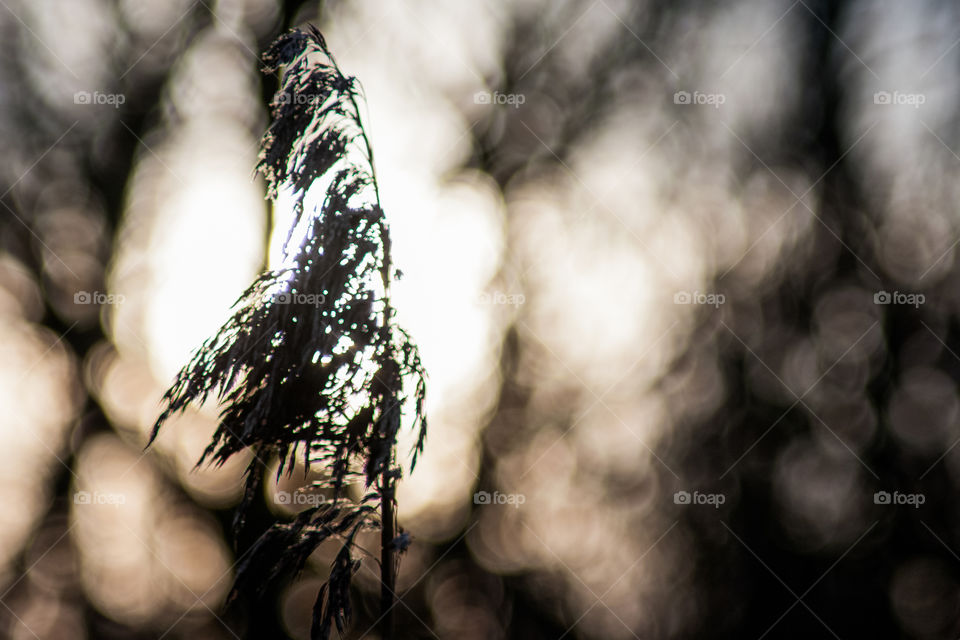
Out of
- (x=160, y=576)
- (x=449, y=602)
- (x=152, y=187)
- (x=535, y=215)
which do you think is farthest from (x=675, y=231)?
(x=160, y=576)

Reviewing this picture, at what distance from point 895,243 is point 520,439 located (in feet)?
11.7

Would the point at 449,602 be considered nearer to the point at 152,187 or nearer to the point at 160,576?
the point at 160,576

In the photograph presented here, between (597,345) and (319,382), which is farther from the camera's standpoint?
(597,345)

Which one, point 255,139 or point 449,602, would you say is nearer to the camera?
point 255,139

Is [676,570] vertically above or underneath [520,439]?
underneath

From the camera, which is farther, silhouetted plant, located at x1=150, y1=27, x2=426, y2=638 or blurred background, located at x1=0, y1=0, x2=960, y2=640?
blurred background, located at x1=0, y1=0, x2=960, y2=640

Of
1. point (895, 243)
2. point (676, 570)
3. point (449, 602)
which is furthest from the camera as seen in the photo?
point (449, 602)

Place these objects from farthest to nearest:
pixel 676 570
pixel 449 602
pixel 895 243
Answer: pixel 449 602 → pixel 676 570 → pixel 895 243

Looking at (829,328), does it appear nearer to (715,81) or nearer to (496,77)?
(715,81)

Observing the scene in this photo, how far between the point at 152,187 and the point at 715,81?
5025 millimetres

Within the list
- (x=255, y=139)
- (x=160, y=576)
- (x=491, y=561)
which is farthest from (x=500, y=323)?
(x=160, y=576)

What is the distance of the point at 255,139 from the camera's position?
554cm

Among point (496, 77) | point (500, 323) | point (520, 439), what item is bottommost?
point (520, 439)

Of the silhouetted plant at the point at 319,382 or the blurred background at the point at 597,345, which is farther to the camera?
the blurred background at the point at 597,345
